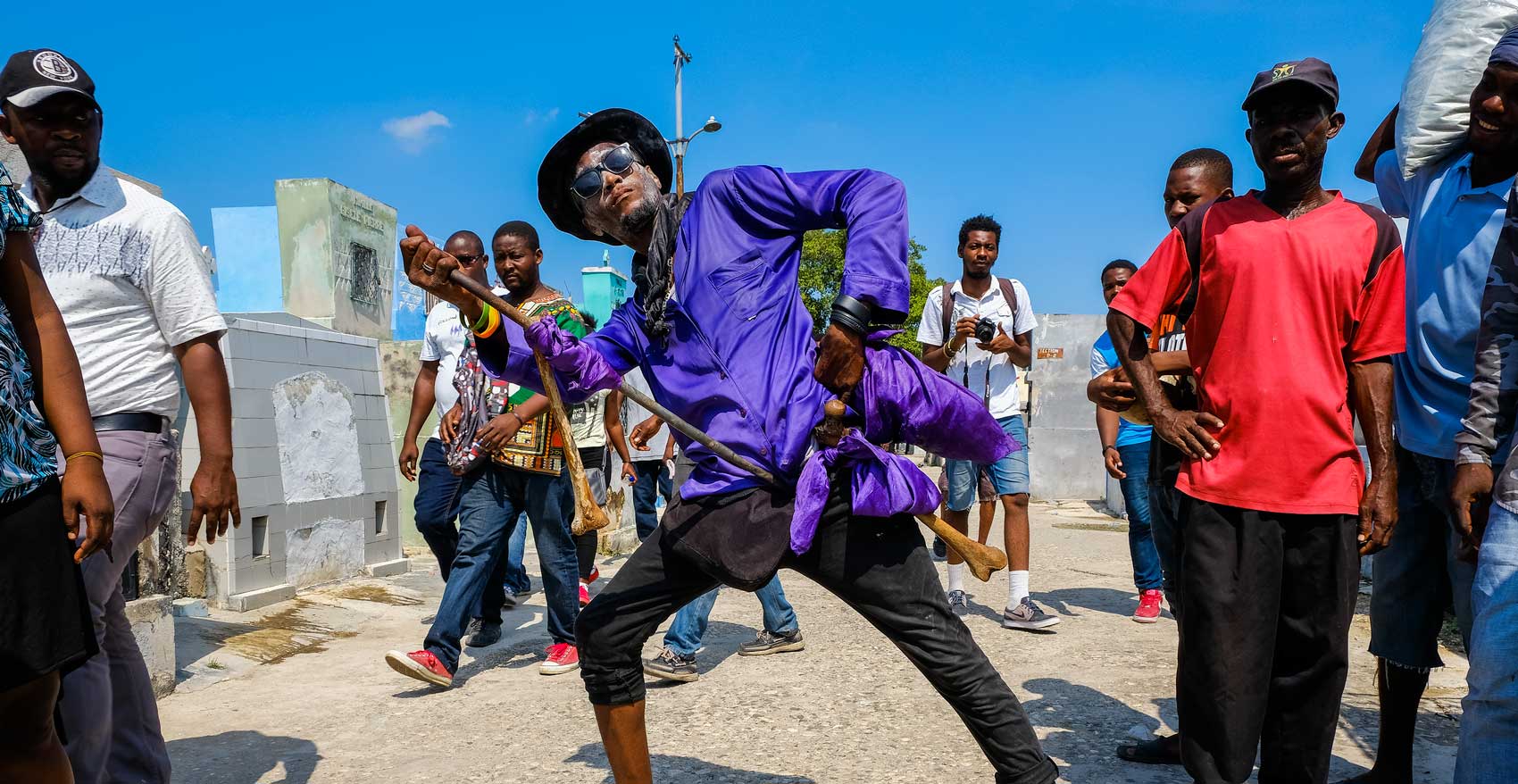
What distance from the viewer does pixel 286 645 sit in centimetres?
595

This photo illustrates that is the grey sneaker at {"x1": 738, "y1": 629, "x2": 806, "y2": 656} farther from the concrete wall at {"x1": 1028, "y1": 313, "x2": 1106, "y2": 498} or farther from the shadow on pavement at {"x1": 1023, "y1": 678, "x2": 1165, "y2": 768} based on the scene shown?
the concrete wall at {"x1": 1028, "y1": 313, "x2": 1106, "y2": 498}

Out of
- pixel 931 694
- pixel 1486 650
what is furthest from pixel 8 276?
pixel 931 694

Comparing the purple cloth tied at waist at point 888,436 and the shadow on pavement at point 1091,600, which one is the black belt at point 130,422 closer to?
the purple cloth tied at waist at point 888,436

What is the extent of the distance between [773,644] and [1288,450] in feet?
10.9

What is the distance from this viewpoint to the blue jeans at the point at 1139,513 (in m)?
6.11

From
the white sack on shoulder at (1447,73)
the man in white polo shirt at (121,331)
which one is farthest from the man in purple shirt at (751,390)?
the white sack on shoulder at (1447,73)

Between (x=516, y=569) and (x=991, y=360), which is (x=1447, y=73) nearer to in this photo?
(x=991, y=360)

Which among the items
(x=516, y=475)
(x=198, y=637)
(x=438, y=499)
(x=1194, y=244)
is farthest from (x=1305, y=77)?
(x=198, y=637)

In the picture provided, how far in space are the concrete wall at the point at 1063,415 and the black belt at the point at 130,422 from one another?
49.8ft

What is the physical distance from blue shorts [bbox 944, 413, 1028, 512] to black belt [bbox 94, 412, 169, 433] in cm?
414

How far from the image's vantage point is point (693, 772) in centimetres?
367

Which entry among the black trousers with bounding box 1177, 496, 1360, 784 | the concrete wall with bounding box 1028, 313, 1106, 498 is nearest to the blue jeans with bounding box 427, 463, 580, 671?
the black trousers with bounding box 1177, 496, 1360, 784

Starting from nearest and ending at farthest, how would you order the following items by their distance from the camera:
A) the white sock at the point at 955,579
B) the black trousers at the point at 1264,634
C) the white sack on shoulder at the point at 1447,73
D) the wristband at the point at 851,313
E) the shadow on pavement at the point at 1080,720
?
the wristband at the point at 851,313 → the black trousers at the point at 1264,634 → the white sack on shoulder at the point at 1447,73 → the shadow on pavement at the point at 1080,720 → the white sock at the point at 955,579

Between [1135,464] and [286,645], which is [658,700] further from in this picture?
[1135,464]
